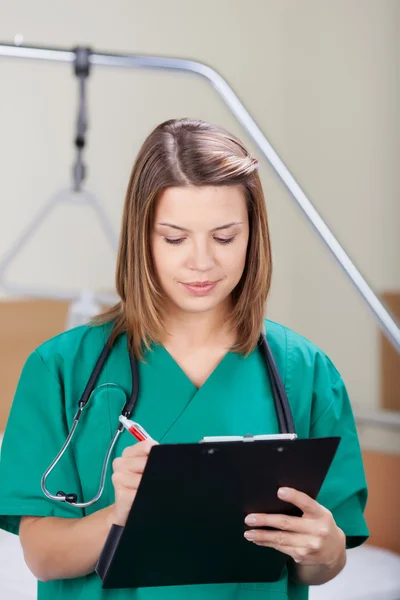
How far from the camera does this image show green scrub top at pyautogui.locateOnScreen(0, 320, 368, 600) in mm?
1002

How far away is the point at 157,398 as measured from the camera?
1.04m

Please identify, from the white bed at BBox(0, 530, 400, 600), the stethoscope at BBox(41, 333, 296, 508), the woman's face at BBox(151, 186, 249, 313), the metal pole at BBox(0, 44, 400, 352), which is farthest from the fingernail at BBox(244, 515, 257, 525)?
the white bed at BBox(0, 530, 400, 600)

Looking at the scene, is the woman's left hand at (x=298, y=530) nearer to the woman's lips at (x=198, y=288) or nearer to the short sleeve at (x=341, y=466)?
the short sleeve at (x=341, y=466)

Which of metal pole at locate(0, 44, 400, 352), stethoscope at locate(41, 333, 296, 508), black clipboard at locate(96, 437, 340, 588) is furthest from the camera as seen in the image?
metal pole at locate(0, 44, 400, 352)

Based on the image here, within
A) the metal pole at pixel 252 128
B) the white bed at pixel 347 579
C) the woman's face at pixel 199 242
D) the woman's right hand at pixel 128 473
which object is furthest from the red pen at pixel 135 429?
the white bed at pixel 347 579

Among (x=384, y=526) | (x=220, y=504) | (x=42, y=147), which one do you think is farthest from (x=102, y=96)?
(x=220, y=504)

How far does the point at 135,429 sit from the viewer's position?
923mm

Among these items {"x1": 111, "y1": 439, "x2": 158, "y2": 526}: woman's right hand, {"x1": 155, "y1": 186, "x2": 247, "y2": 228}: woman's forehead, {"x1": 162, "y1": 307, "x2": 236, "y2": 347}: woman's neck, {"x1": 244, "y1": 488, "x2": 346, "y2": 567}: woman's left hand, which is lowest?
{"x1": 244, "y1": 488, "x2": 346, "y2": 567}: woman's left hand

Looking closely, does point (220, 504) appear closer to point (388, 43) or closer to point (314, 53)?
point (388, 43)

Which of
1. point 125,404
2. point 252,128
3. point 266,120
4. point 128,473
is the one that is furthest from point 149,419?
point 266,120

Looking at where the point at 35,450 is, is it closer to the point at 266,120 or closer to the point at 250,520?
the point at 250,520

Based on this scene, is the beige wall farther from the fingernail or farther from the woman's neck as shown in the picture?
the fingernail

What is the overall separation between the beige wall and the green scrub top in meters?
1.58

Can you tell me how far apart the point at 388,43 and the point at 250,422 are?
193 cm
